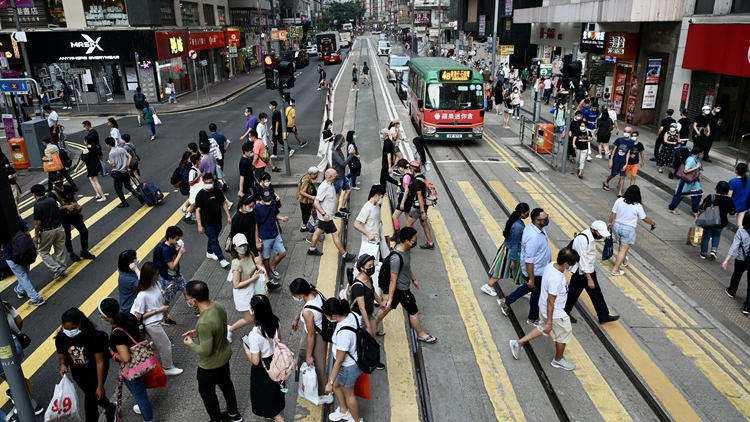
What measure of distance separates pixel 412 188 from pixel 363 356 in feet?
15.2

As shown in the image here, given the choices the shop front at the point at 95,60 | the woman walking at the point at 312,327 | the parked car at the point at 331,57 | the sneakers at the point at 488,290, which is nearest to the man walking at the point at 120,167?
the woman walking at the point at 312,327

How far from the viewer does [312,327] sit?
524cm

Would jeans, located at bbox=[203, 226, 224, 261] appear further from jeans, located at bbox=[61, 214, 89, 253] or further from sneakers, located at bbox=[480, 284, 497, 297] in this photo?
sneakers, located at bbox=[480, 284, 497, 297]

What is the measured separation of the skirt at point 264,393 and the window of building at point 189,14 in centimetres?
3724

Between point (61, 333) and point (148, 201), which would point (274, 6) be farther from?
point (61, 333)

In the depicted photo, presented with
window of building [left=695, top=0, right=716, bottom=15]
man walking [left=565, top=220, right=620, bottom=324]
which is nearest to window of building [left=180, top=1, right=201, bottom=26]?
window of building [left=695, top=0, right=716, bottom=15]

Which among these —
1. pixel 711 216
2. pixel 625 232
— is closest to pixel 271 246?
pixel 625 232

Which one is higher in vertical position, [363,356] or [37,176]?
[363,356]

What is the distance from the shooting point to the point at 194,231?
36.9 feet

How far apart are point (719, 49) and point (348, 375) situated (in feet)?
57.2

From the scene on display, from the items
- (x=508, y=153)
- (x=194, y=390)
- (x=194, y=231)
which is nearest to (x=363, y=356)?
(x=194, y=390)

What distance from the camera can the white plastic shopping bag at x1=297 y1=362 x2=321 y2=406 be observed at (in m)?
Answer: 5.35

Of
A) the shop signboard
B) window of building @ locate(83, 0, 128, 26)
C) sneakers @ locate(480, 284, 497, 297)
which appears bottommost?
sneakers @ locate(480, 284, 497, 297)

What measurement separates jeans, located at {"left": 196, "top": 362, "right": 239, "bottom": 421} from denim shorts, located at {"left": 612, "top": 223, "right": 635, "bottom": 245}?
22.4ft
